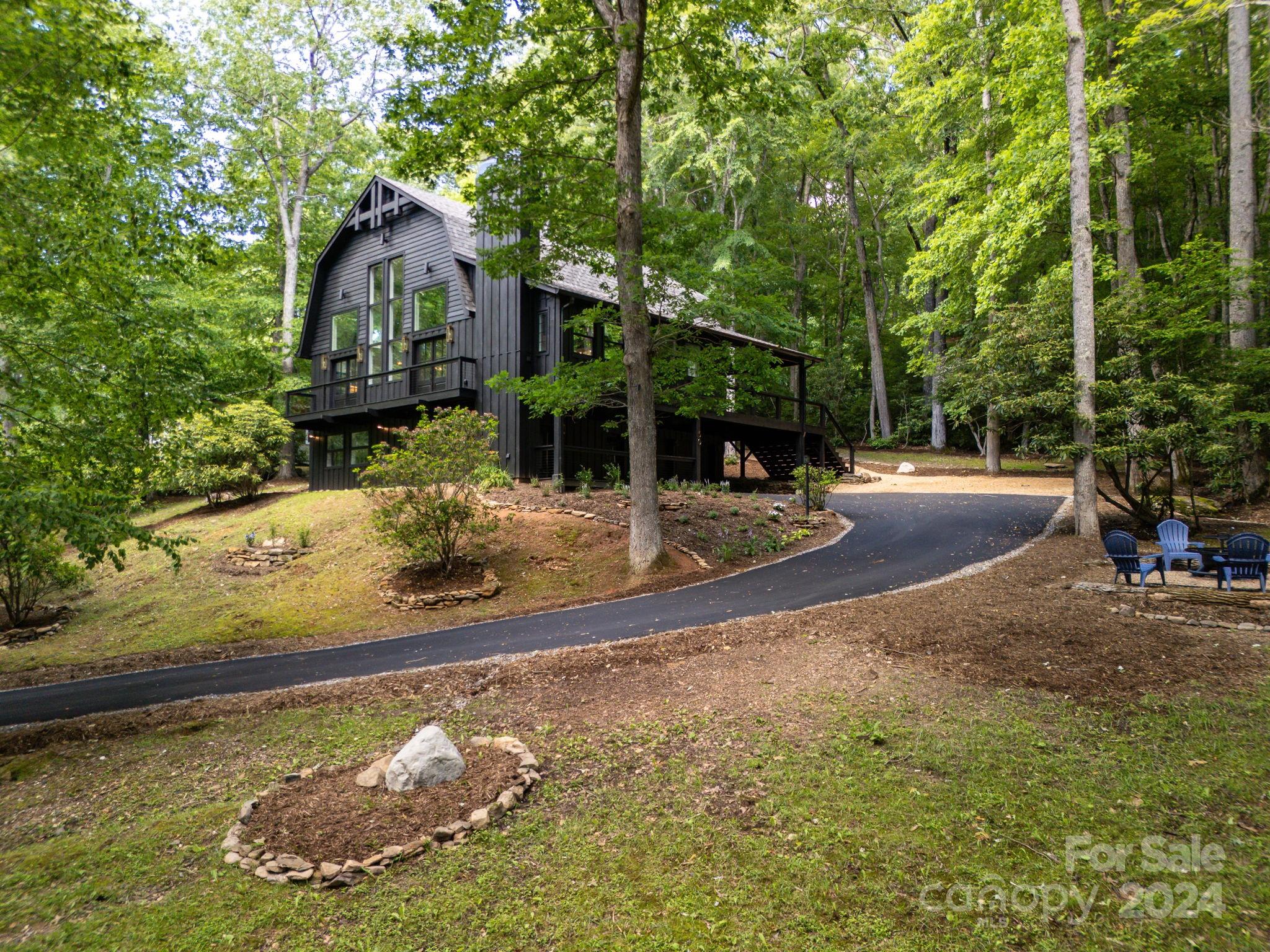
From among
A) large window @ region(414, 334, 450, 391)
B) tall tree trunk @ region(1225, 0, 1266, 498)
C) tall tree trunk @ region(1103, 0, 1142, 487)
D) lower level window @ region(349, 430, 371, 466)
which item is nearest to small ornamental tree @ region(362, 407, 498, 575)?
large window @ region(414, 334, 450, 391)

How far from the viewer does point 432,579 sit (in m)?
12.8

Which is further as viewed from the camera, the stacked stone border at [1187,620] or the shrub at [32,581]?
the shrub at [32,581]

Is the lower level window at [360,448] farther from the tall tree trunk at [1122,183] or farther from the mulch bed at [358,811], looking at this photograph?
the tall tree trunk at [1122,183]

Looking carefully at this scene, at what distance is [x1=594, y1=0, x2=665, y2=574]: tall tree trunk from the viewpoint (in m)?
11.7

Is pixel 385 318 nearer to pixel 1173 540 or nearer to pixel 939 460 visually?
pixel 1173 540

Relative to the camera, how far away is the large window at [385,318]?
2127 cm

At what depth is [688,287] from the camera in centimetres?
A: 1228

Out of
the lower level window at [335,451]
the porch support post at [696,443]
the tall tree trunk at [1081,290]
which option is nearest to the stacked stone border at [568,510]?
the porch support post at [696,443]

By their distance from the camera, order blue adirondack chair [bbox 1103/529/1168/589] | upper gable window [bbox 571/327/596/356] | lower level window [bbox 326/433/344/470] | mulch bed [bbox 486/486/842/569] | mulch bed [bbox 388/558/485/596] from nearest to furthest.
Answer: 1. blue adirondack chair [bbox 1103/529/1168/589]
2. mulch bed [bbox 388/558/485/596]
3. mulch bed [bbox 486/486/842/569]
4. upper gable window [bbox 571/327/596/356]
5. lower level window [bbox 326/433/344/470]

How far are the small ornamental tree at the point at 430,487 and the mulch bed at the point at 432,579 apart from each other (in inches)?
7.0

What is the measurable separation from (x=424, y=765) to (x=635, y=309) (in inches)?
363

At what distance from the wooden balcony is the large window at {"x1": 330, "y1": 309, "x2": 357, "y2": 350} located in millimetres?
1510

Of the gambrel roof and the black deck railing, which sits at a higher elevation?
the gambrel roof

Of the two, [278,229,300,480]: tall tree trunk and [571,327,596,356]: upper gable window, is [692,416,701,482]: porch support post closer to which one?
[571,327,596,356]: upper gable window
